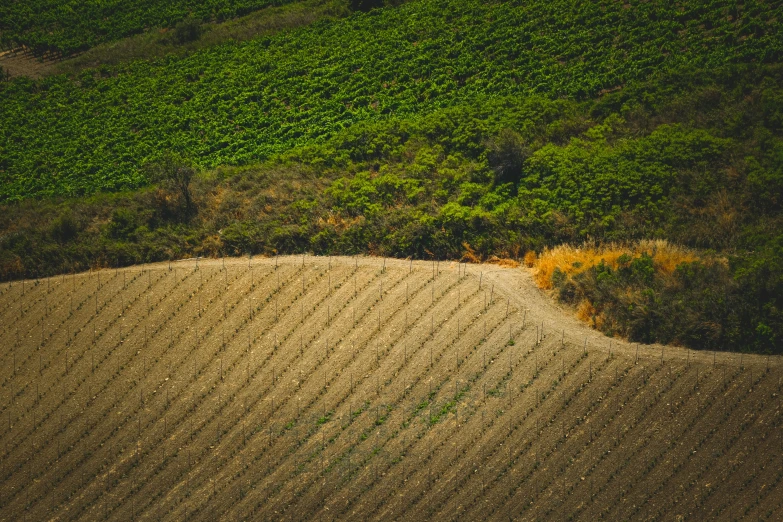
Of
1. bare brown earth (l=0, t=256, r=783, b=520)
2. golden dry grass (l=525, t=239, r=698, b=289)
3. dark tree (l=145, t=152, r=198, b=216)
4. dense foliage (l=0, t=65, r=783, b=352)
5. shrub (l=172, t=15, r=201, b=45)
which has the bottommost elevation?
bare brown earth (l=0, t=256, r=783, b=520)

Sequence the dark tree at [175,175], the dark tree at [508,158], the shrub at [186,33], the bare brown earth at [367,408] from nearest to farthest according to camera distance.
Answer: the bare brown earth at [367,408], the dark tree at [508,158], the dark tree at [175,175], the shrub at [186,33]

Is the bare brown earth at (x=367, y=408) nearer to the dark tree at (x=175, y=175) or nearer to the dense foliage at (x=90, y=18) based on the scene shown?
the dark tree at (x=175, y=175)

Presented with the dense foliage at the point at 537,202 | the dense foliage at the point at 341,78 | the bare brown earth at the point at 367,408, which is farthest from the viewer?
the dense foliage at the point at 341,78

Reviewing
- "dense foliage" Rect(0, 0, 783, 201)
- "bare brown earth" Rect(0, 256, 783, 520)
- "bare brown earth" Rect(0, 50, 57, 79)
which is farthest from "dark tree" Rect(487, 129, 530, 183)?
"bare brown earth" Rect(0, 50, 57, 79)

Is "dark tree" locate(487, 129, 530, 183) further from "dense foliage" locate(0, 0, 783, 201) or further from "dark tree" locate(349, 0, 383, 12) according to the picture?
"dark tree" locate(349, 0, 383, 12)

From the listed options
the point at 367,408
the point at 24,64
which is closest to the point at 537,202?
the point at 367,408

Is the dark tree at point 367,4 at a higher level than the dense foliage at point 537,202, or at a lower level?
higher

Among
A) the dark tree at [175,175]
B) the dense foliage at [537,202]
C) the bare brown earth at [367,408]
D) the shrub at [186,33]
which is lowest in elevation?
the bare brown earth at [367,408]

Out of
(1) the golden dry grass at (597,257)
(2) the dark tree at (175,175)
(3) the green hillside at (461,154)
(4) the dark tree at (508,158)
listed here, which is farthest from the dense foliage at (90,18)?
(1) the golden dry grass at (597,257)
